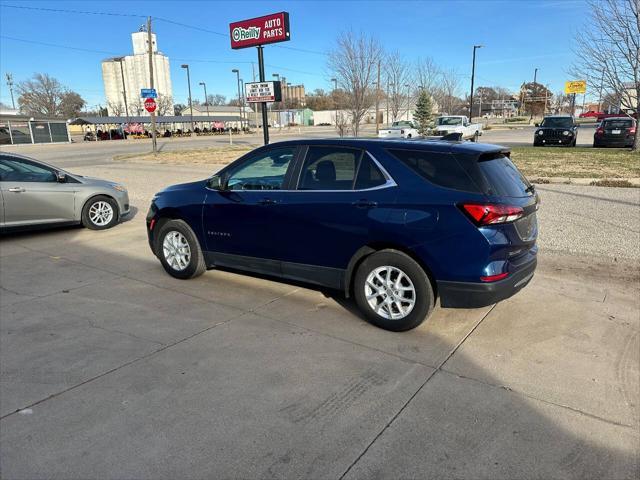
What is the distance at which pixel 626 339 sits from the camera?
13.3 feet

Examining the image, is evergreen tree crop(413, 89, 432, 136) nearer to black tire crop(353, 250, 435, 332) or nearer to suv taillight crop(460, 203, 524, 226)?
black tire crop(353, 250, 435, 332)

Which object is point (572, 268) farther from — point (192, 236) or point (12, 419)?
point (12, 419)

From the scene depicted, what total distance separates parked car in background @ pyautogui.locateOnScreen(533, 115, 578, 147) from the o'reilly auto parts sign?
16913mm

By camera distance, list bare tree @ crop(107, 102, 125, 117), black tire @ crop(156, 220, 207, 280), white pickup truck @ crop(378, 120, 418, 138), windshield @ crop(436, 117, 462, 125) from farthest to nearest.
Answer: bare tree @ crop(107, 102, 125, 117)
windshield @ crop(436, 117, 462, 125)
white pickup truck @ crop(378, 120, 418, 138)
black tire @ crop(156, 220, 207, 280)

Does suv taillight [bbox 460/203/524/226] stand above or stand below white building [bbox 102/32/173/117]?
below

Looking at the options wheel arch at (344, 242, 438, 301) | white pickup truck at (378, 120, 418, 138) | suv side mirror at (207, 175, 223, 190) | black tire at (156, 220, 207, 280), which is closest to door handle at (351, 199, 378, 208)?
wheel arch at (344, 242, 438, 301)

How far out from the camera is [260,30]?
14055 millimetres

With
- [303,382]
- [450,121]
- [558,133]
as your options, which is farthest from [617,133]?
[303,382]

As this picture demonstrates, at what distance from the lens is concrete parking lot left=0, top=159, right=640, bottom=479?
2613mm

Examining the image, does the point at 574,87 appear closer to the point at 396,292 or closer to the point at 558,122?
the point at 558,122

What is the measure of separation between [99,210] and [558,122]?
80.9 ft

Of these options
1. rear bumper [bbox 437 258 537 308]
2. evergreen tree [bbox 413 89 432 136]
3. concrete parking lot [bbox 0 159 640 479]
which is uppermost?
evergreen tree [bbox 413 89 432 136]

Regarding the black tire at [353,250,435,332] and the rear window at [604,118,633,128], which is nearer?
the black tire at [353,250,435,332]

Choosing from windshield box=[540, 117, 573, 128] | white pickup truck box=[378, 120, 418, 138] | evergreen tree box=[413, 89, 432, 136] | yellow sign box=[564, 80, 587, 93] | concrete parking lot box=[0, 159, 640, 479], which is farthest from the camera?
yellow sign box=[564, 80, 587, 93]
